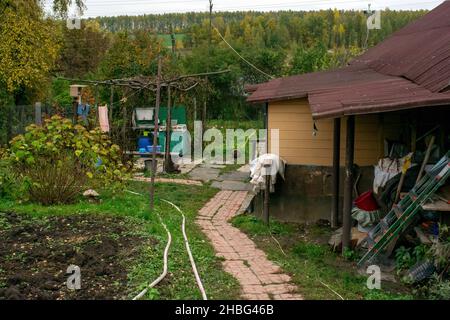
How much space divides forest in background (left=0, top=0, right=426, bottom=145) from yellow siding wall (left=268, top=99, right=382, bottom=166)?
7182 millimetres

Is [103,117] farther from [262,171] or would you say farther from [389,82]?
[389,82]

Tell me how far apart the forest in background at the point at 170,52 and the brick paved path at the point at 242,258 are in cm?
672

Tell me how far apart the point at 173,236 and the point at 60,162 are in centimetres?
339

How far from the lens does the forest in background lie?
749 inches

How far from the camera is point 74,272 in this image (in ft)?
20.6

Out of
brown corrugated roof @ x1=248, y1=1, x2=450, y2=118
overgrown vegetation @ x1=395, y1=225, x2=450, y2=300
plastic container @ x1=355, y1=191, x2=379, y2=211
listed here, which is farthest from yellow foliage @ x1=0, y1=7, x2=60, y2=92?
overgrown vegetation @ x1=395, y1=225, x2=450, y2=300

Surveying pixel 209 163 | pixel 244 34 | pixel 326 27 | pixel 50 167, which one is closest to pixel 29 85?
pixel 209 163

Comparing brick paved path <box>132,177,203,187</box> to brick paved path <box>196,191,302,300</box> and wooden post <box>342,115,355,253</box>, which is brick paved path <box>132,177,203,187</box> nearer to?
brick paved path <box>196,191,302,300</box>

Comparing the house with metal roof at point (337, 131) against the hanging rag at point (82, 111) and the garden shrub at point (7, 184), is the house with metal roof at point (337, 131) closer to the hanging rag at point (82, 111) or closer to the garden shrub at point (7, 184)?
the garden shrub at point (7, 184)

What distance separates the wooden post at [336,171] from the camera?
31.6ft

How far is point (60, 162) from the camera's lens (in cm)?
1051

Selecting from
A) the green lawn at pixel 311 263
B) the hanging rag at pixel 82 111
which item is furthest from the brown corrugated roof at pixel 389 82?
the hanging rag at pixel 82 111

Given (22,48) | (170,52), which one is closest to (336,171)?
(22,48)

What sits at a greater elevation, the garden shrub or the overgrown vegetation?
the garden shrub
